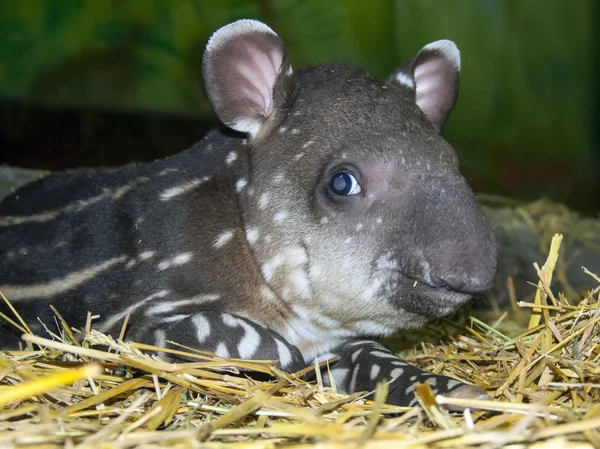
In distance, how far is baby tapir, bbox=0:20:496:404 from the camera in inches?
141

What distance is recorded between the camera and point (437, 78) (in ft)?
14.9

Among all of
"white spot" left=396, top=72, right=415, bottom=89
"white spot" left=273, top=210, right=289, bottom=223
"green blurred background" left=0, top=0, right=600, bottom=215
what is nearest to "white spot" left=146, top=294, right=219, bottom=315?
"white spot" left=273, top=210, right=289, bottom=223

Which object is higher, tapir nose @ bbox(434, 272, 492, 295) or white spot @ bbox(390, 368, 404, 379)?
tapir nose @ bbox(434, 272, 492, 295)

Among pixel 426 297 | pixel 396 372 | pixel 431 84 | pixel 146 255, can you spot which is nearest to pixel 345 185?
pixel 426 297

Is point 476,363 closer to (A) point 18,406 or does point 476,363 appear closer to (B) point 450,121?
(A) point 18,406

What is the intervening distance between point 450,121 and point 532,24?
4.68 ft

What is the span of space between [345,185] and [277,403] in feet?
3.56

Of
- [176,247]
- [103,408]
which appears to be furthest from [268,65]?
[103,408]

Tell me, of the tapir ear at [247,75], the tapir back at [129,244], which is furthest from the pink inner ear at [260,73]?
the tapir back at [129,244]

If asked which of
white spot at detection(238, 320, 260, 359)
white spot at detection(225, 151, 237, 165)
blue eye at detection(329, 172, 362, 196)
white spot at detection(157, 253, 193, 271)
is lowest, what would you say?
white spot at detection(238, 320, 260, 359)

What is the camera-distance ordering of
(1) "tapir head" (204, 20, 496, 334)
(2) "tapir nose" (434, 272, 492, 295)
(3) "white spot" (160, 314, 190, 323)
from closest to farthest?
(2) "tapir nose" (434, 272, 492, 295) < (1) "tapir head" (204, 20, 496, 334) < (3) "white spot" (160, 314, 190, 323)

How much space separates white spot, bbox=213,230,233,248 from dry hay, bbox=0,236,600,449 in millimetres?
580

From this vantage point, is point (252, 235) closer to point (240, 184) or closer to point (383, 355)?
point (240, 184)

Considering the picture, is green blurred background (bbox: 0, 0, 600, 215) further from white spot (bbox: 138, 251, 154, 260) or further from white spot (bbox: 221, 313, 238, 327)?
white spot (bbox: 221, 313, 238, 327)
